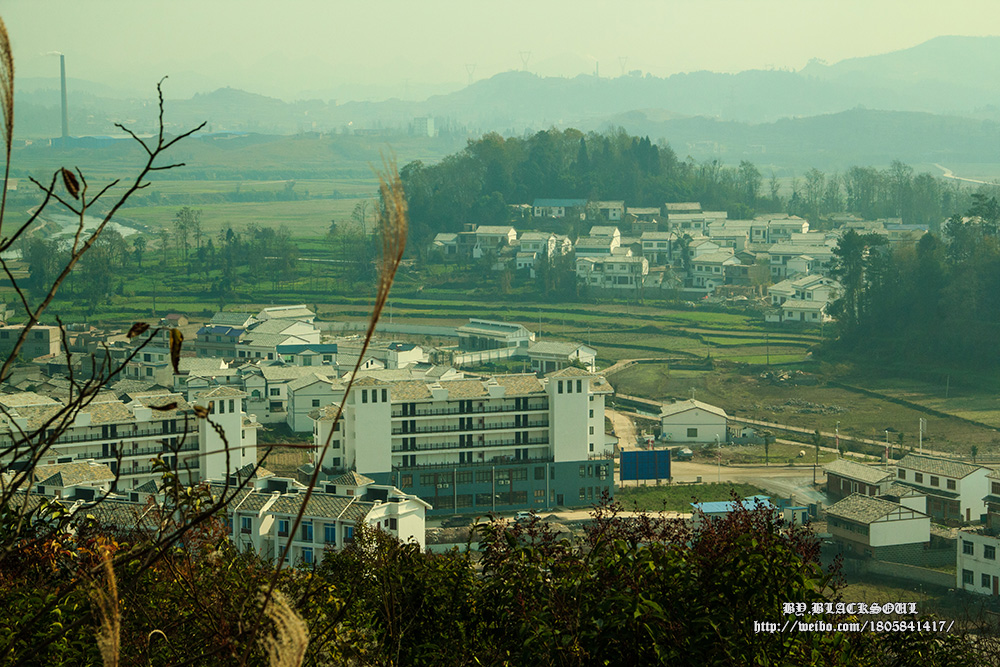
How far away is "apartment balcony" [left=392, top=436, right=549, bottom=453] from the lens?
897 cm

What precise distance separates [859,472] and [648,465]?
182 centimetres

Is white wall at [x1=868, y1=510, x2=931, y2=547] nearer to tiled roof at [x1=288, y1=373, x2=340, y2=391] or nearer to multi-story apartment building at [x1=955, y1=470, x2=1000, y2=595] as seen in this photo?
multi-story apartment building at [x1=955, y1=470, x2=1000, y2=595]

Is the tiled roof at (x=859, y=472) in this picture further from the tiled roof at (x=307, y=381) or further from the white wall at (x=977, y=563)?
the tiled roof at (x=307, y=381)

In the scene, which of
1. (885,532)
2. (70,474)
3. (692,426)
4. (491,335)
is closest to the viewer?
(70,474)

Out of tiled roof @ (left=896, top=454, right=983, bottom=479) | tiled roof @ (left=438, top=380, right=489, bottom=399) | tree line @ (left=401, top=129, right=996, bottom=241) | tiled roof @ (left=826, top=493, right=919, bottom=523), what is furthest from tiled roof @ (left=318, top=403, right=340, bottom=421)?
tree line @ (left=401, top=129, right=996, bottom=241)

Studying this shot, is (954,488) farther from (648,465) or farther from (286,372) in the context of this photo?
(286,372)

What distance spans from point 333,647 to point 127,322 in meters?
15.3

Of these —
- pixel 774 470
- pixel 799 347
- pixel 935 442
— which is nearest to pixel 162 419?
pixel 774 470

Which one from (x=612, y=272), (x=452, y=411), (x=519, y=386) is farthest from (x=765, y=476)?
(x=612, y=272)

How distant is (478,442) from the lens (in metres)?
9.09

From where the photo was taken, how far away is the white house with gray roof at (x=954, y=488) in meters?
8.34

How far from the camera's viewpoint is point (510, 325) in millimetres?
15836

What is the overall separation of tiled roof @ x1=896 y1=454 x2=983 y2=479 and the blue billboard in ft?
6.52

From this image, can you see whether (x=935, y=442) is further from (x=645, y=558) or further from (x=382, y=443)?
(x=645, y=558)
